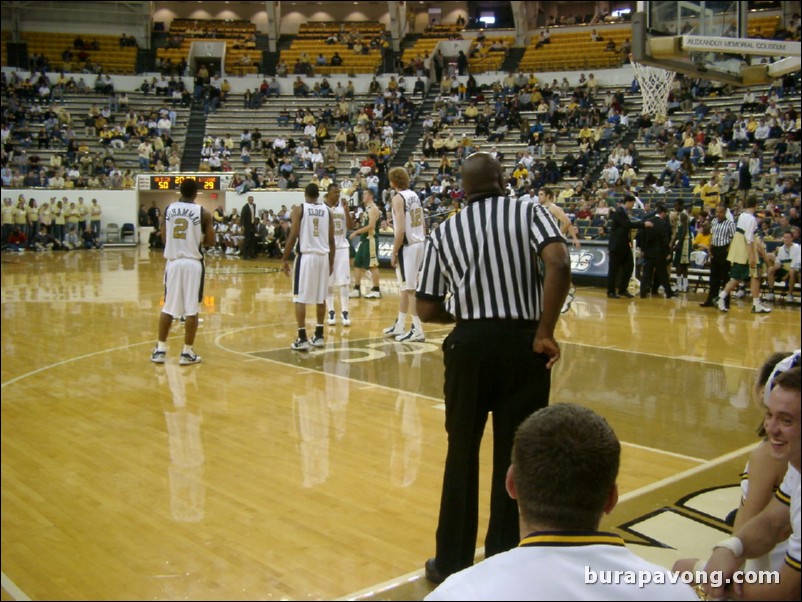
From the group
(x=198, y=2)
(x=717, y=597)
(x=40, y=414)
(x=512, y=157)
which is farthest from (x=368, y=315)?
(x=198, y=2)

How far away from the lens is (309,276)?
952cm

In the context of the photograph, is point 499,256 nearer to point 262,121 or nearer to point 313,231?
point 313,231

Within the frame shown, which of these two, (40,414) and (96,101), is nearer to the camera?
(40,414)

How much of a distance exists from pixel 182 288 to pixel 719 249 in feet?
30.0

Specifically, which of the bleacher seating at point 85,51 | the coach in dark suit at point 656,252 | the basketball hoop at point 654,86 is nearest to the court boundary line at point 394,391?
the coach in dark suit at point 656,252

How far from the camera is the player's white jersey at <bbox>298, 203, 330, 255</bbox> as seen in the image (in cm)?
950

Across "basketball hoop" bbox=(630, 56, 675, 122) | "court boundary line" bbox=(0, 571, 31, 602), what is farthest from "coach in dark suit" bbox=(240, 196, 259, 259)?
"court boundary line" bbox=(0, 571, 31, 602)

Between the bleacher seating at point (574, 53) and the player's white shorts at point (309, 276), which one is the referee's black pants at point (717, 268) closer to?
the player's white shorts at point (309, 276)

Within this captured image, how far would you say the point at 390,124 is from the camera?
3319 centimetres

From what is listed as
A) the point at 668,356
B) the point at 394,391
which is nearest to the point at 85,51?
the point at 668,356

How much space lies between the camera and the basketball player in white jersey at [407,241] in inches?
363

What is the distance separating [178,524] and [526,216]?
95.2 inches

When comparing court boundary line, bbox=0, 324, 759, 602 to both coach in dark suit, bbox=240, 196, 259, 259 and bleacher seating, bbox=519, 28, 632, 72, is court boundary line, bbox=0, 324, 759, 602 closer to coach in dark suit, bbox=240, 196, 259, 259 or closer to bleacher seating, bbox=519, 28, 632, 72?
coach in dark suit, bbox=240, 196, 259, 259

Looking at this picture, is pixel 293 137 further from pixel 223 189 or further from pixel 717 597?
pixel 717 597
